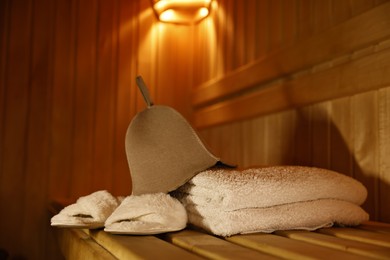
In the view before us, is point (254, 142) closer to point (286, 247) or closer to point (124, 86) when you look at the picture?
point (124, 86)

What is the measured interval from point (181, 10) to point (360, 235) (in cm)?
150

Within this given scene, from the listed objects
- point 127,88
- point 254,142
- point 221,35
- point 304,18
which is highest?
point 221,35

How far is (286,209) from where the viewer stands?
82cm

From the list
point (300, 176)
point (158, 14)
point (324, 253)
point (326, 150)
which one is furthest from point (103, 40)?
point (324, 253)

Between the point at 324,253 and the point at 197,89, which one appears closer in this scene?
the point at 324,253

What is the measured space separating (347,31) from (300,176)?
45cm

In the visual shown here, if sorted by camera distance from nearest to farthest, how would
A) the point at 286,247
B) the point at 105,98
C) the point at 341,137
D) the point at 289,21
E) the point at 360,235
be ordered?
the point at 286,247, the point at 360,235, the point at 341,137, the point at 289,21, the point at 105,98

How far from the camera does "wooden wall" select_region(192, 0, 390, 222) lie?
3.36ft

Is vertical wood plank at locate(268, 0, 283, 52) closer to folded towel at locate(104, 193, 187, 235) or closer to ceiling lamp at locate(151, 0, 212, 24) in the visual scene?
ceiling lamp at locate(151, 0, 212, 24)

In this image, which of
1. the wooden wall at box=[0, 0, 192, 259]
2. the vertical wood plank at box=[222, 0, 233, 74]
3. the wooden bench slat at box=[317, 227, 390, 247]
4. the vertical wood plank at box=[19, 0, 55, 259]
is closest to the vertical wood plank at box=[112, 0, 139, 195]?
the wooden wall at box=[0, 0, 192, 259]

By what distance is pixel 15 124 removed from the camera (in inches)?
72.1

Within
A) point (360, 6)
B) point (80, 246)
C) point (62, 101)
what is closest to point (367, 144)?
point (360, 6)

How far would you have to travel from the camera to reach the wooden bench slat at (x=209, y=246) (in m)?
0.59

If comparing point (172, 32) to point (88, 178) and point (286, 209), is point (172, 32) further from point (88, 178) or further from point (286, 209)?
point (286, 209)
